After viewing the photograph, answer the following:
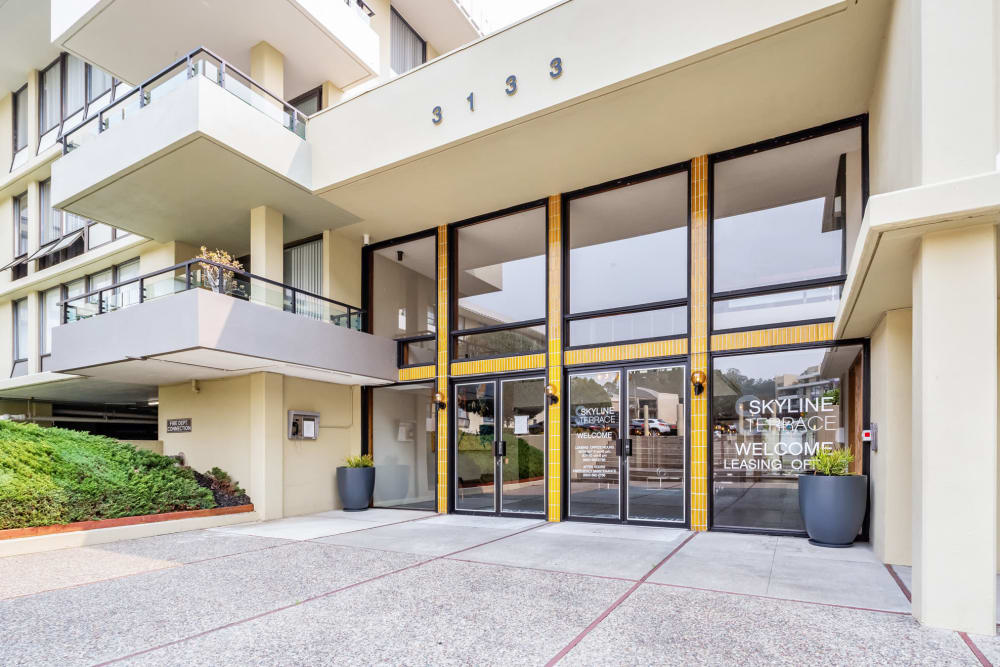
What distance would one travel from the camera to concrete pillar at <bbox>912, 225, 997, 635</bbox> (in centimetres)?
404

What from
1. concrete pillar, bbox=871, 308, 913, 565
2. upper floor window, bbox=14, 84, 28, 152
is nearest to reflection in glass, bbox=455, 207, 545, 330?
concrete pillar, bbox=871, 308, 913, 565

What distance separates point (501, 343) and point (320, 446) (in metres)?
4.12

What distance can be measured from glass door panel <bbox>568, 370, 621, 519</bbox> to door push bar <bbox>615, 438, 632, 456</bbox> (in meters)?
0.03

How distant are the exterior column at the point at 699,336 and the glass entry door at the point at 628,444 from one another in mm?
190

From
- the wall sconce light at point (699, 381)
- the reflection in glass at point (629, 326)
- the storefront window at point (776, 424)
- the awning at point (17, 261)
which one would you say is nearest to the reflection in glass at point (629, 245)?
the reflection in glass at point (629, 326)

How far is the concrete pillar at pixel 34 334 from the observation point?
15039mm

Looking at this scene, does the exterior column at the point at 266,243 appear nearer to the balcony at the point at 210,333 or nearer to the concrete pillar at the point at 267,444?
the balcony at the point at 210,333

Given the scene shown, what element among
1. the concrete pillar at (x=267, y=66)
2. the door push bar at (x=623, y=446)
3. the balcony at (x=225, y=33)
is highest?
the balcony at (x=225, y=33)

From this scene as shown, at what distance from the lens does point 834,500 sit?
6844 millimetres

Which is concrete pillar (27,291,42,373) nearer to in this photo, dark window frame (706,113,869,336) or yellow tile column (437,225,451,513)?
yellow tile column (437,225,451,513)

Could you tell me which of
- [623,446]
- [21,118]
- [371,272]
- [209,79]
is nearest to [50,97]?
[21,118]

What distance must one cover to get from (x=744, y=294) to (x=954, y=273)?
13.3ft

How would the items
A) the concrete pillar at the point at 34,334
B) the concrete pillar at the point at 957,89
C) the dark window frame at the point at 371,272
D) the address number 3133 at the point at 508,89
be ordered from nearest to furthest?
1. the concrete pillar at the point at 957,89
2. the address number 3133 at the point at 508,89
3. the dark window frame at the point at 371,272
4. the concrete pillar at the point at 34,334

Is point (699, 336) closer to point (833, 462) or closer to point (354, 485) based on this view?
point (833, 462)
